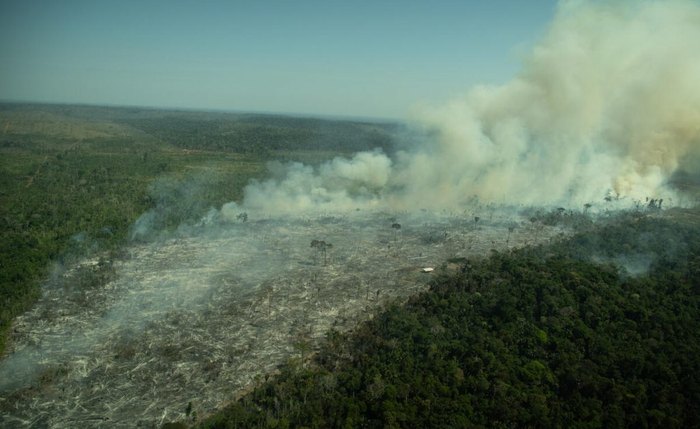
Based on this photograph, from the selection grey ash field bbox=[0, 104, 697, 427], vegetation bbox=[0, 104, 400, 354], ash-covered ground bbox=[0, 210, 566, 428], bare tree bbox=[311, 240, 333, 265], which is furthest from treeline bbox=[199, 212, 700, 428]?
vegetation bbox=[0, 104, 400, 354]

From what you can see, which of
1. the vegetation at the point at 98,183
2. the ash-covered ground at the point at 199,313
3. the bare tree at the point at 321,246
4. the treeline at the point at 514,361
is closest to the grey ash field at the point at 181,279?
the ash-covered ground at the point at 199,313

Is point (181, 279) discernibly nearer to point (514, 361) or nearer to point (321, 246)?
point (321, 246)

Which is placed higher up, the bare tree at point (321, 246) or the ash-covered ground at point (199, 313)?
the bare tree at point (321, 246)

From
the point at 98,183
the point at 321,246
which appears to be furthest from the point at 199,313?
the point at 98,183

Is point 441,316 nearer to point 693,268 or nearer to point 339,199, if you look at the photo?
point 693,268

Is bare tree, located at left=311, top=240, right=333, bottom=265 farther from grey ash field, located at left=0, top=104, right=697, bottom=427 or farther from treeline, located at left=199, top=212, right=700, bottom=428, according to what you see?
treeline, located at left=199, top=212, right=700, bottom=428

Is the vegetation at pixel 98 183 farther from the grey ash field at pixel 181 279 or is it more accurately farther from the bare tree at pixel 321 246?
the bare tree at pixel 321 246

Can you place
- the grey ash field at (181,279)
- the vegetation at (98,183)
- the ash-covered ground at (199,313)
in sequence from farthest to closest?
1. the vegetation at (98,183)
2. the grey ash field at (181,279)
3. the ash-covered ground at (199,313)
